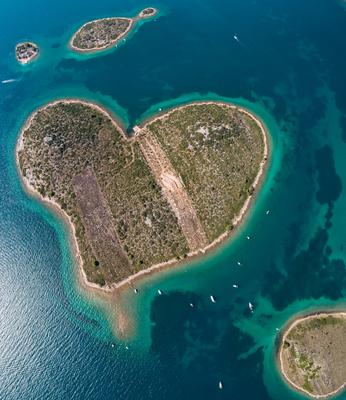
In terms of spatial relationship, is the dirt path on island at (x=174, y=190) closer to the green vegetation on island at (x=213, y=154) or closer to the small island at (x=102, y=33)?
the green vegetation on island at (x=213, y=154)

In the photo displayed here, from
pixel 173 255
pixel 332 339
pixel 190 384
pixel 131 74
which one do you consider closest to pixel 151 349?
pixel 190 384

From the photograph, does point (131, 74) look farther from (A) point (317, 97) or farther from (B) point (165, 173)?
(A) point (317, 97)

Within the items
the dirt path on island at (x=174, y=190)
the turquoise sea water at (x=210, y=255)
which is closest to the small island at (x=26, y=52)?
the turquoise sea water at (x=210, y=255)

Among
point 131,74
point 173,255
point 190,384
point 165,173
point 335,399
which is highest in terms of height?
point 131,74

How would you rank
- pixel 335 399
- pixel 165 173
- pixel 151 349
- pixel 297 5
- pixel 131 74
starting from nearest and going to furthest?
pixel 335 399 < pixel 151 349 < pixel 165 173 < pixel 131 74 < pixel 297 5

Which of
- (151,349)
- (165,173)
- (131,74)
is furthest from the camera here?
(131,74)

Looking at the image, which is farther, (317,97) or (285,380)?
(317,97)

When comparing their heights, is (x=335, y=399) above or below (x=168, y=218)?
below

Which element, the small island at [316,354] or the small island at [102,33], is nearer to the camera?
the small island at [316,354]
